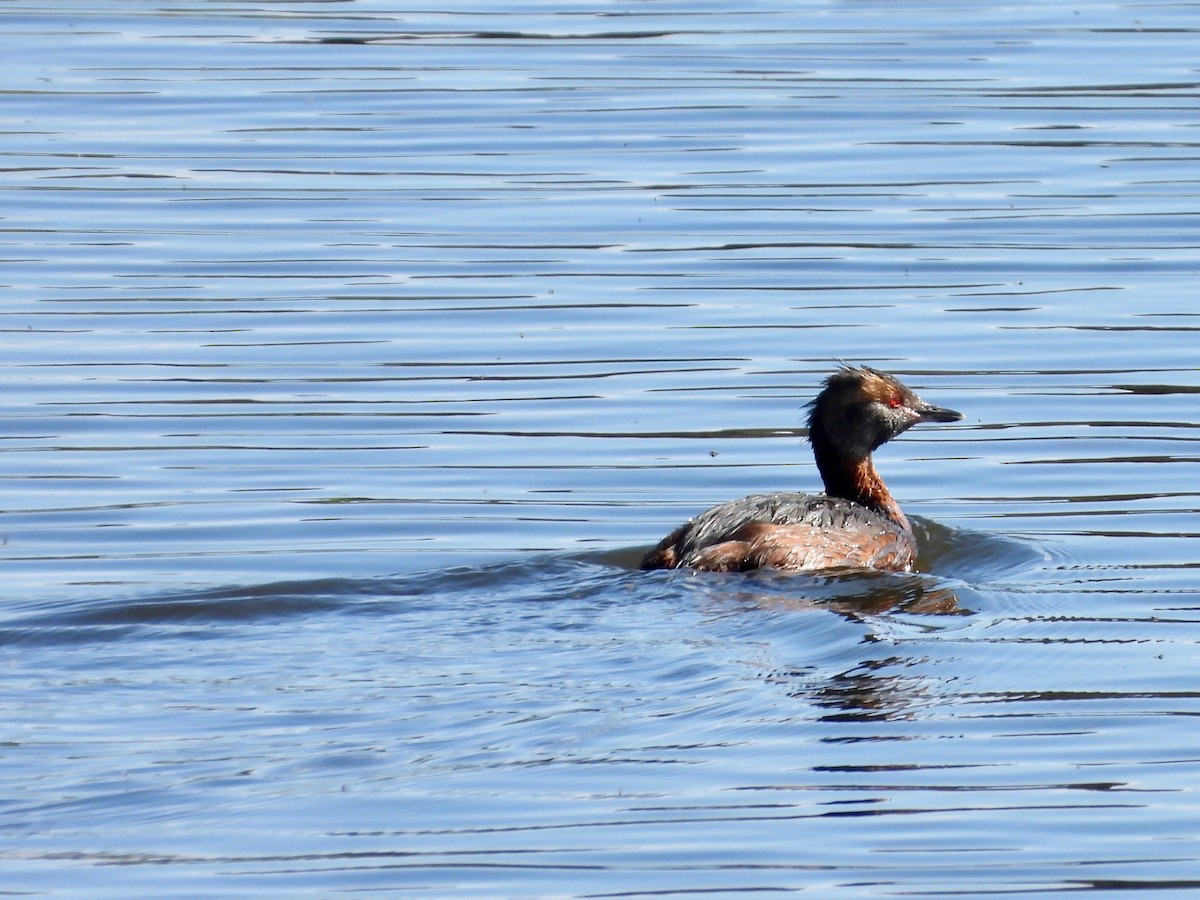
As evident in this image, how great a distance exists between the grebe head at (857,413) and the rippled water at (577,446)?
0.51 metres

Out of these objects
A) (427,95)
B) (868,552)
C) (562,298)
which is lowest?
(868,552)

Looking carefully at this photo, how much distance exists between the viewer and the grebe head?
39.5 feet

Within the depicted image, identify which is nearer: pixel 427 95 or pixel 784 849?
pixel 784 849

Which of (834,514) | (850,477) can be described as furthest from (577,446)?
(834,514)

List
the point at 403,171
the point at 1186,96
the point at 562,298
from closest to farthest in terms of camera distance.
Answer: the point at 562,298 < the point at 403,171 < the point at 1186,96

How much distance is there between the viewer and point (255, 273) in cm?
1594

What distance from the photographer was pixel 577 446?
12.8 metres

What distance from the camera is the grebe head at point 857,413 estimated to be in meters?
12.0

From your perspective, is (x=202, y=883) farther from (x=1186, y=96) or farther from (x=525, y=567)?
(x=1186, y=96)

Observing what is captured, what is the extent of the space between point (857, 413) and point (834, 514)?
2.82ft

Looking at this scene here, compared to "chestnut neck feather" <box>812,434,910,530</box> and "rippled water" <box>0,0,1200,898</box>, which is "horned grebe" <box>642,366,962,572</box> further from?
"rippled water" <box>0,0,1200,898</box>

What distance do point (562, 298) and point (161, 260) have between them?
8.84 ft

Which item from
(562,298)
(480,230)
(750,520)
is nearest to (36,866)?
(750,520)

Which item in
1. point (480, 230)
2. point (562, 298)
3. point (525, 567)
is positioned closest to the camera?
point (525, 567)
